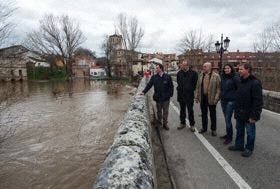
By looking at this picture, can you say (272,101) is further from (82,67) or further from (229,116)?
(82,67)

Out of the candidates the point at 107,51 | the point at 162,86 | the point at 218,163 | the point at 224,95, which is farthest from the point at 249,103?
the point at 107,51

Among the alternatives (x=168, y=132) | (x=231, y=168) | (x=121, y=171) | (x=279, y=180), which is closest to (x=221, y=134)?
(x=168, y=132)

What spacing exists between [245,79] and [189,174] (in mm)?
2265

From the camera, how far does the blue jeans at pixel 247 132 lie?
17.6 feet

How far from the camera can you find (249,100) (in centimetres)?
534

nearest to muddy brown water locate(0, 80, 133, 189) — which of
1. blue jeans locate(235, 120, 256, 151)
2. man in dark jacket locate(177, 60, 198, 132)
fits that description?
man in dark jacket locate(177, 60, 198, 132)

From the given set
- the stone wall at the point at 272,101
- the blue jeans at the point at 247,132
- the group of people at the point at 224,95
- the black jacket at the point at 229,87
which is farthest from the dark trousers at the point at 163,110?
the stone wall at the point at 272,101

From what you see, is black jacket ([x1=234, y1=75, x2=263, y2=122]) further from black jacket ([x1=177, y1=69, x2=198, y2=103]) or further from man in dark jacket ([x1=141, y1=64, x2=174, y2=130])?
man in dark jacket ([x1=141, y1=64, x2=174, y2=130])

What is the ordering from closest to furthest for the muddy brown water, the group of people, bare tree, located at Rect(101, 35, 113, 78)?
the group of people, the muddy brown water, bare tree, located at Rect(101, 35, 113, 78)

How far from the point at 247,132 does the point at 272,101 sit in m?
6.32

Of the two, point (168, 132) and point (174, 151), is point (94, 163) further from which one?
point (174, 151)

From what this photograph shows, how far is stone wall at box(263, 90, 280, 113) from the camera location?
34.4 ft

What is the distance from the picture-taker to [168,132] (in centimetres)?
750

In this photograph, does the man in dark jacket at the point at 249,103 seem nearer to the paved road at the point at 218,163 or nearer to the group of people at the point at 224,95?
the group of people at the point at 224,95
